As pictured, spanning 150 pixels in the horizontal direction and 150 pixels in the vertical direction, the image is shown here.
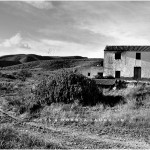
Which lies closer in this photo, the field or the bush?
the field

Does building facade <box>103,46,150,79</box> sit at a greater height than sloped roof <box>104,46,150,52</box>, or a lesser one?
lesser

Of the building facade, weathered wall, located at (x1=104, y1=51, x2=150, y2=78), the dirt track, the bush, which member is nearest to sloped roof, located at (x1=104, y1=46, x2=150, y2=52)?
the building facade

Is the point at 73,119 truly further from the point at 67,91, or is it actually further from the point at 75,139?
the point at 67,91

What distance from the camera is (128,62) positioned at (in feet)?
100

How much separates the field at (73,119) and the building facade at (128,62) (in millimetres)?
13529

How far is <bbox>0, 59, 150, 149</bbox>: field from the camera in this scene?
9.03 metres

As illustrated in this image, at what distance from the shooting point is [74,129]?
1123 cm

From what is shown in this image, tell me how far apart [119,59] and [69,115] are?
62.8 ft

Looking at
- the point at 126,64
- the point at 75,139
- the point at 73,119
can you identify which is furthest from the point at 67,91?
the point at 126,64

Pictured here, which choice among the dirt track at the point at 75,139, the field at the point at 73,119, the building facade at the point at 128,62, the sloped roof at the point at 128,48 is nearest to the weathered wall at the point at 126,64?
the building facade at the point at 128,62

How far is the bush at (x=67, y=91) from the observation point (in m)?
15.3

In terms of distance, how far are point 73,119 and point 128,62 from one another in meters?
19.5

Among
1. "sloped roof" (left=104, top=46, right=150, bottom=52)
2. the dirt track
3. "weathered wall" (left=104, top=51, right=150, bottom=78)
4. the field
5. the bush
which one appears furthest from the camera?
"sloped roof" (left=104, top=46, right=150, bottom=52)

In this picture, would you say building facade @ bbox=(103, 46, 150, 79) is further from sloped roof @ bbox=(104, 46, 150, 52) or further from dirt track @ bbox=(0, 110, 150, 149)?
dirt track @ bbox=(0, 110, 150, 149)
